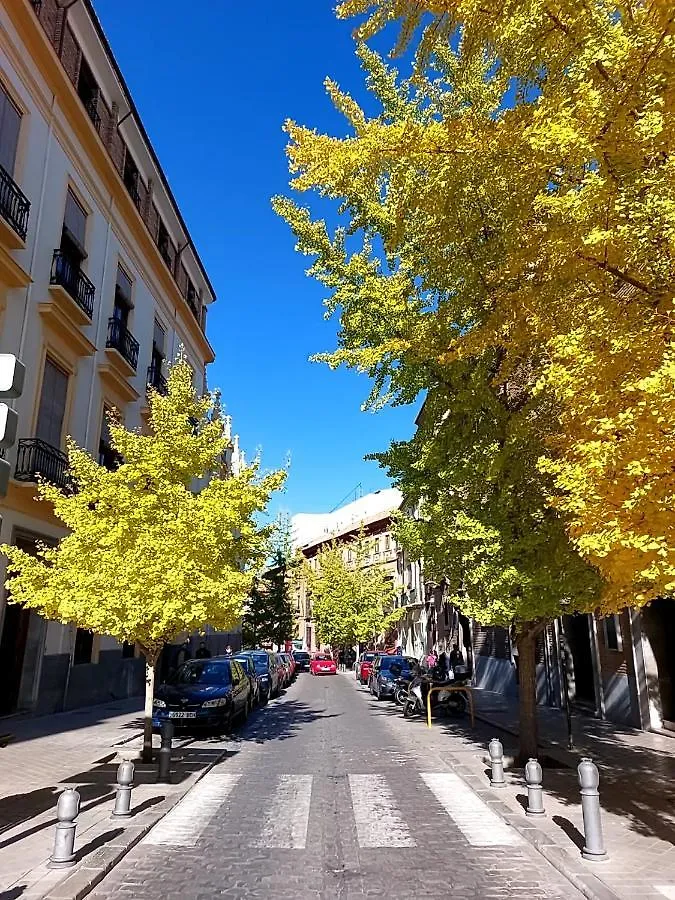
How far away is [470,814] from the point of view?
7.45 meters

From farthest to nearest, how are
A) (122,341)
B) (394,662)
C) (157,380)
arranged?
(157,380) → (394,662) → (122,341)

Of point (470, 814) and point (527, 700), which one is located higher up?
point (527, 700)

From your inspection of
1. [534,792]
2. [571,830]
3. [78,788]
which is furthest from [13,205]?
[571,830]

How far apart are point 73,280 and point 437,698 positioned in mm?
14863

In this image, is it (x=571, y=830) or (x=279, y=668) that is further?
(x=279, y=668)

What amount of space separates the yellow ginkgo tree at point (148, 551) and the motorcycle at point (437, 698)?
8.75 metres

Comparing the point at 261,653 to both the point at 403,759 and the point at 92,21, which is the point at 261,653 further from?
the point at 92,21

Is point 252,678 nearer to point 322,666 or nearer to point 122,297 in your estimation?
point 122,297

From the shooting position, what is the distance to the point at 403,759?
1099cm

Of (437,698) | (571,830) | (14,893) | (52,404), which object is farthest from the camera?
(437,698)

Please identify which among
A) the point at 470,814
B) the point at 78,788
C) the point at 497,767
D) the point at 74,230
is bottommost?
the point at 470,814

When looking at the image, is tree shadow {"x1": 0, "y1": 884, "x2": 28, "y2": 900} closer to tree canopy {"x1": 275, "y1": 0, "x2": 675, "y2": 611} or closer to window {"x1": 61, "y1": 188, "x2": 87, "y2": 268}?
tree canopy {"x1": 275, "y1": 0, "x2": 675, "y2": 611}

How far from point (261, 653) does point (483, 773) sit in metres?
15.1

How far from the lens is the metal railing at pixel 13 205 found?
540 inches
